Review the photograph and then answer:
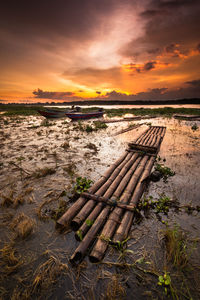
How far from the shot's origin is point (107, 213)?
358 centimetres

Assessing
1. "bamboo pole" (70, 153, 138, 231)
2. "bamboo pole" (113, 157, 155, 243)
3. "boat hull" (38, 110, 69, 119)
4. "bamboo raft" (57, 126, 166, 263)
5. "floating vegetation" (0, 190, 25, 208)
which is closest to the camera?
"bamboo raft" (57, 126, 166, 263)

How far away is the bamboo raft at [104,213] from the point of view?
9.31ft

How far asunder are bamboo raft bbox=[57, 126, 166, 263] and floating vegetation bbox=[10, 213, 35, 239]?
2.39 feet

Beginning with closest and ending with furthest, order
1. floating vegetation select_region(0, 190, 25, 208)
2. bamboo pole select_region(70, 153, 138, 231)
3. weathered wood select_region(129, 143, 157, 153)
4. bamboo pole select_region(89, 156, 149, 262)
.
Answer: bamboo pole select_region(89, 156, 149, 262) < bamboo pole select_region(70, 153, 138, 231) < floating vegetation select_region(0, 190, 25, 208) < weathered wood select_region(129, 143, 157, 153)

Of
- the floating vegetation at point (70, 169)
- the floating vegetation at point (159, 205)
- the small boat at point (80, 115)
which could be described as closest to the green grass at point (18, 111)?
the small boat at point (80, 115)

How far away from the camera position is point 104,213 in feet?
11.6

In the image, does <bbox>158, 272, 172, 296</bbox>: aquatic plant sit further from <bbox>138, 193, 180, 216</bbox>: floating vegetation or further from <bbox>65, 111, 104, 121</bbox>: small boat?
<bbox>65, 111, 104, 121</bbox>: small boat

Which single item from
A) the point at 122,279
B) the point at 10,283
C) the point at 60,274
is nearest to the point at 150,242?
the point at 122,279

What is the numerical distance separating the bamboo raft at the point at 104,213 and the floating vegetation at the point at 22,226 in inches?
28.7

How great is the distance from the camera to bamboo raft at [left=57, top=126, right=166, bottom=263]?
2838mm

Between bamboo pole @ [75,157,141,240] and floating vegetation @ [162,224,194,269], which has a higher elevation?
bamboo pole @ [75,157,141,240]

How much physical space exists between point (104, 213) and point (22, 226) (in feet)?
6.75

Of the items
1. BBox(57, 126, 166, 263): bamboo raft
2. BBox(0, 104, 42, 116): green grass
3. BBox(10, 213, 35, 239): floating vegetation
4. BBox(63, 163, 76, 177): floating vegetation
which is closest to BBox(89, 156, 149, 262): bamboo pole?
BBox(57, 126, 166, 263): bamboo raft

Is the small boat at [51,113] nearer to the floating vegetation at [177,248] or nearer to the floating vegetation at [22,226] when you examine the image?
the floating vegetation at [22,226]
